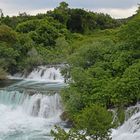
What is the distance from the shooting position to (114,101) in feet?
51.5

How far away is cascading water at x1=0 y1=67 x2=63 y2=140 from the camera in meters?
17.0

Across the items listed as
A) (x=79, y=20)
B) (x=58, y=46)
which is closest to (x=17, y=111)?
(x=58, y=46)

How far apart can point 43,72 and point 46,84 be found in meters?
2.99

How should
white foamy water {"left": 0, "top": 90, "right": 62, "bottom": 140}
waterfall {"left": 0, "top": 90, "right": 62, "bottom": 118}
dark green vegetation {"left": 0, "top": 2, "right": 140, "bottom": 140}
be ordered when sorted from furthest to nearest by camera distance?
waterfall {"left": 0, "top": 90, "right": 62, "bottom": 118} → white foamy water {"left": 0, "top": 90, "right": 62, "bottom": 140} → dark green vegetation {"left": 0, "top": 2, "right": 140, "bottom": 140}

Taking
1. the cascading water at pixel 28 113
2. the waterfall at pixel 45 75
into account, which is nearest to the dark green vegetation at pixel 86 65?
the waterfall at pixel 45 75

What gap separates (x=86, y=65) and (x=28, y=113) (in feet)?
13.0

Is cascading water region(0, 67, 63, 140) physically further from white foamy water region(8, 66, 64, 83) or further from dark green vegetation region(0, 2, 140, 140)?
white foamy water region(8, 66, 64, 83)

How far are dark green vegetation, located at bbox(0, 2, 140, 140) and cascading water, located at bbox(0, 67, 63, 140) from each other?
143cm

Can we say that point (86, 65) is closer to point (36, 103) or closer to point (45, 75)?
point (36, 103)

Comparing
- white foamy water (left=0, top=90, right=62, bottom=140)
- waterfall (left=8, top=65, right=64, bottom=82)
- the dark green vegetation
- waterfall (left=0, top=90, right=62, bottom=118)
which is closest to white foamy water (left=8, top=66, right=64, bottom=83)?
waterfall (left=8, top=65, right=64, bottom=82)

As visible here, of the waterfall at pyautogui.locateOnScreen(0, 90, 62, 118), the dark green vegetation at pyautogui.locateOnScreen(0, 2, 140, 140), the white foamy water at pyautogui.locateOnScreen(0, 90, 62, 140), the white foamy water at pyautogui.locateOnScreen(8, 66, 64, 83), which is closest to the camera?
the dark green vegetation at pyautogui.locateOnScreen(0, 2, 140, 140)

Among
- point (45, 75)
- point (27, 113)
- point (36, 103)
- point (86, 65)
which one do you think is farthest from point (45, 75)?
point (86, 65)

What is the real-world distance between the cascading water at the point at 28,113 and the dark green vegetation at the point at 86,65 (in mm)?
1429

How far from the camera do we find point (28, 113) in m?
20.4
